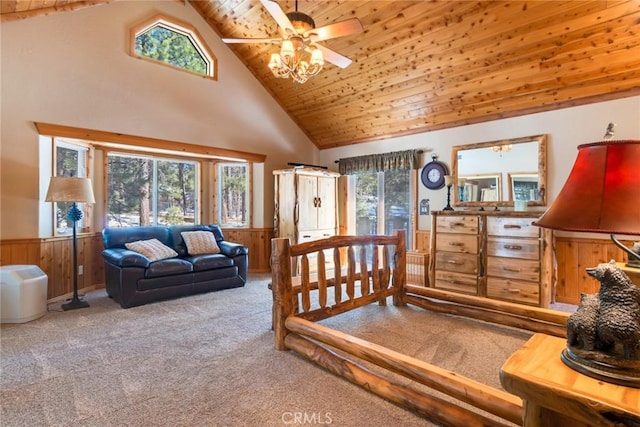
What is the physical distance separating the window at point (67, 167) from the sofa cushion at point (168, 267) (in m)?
1.40

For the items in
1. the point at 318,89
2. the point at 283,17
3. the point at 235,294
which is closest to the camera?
the point at 283,17

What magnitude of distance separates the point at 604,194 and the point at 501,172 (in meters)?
4.18

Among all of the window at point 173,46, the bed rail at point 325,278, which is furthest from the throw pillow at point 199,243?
the window at point 173,46

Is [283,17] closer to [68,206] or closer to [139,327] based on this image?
[139,327]

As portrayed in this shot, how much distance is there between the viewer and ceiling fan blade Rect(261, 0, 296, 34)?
2.62m

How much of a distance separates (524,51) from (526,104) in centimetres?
84

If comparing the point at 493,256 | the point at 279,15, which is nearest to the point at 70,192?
the point at 279,15

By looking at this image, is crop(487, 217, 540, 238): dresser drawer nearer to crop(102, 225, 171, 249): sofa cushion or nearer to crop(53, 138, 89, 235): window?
crop(102, 225, 171, 249): sofa cushion

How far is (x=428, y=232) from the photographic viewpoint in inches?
213

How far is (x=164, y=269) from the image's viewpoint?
418 cm

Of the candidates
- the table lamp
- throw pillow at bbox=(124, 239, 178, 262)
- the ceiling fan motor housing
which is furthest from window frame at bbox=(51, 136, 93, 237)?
the table lamp

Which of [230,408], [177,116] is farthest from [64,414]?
[177,116]

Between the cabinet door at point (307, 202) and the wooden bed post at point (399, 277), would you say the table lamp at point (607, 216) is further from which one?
the cabinet door at point (307, 202)

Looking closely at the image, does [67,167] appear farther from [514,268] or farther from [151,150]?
[514,268]
